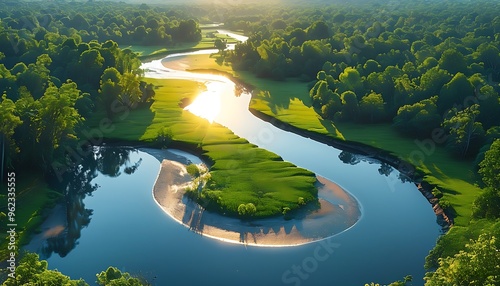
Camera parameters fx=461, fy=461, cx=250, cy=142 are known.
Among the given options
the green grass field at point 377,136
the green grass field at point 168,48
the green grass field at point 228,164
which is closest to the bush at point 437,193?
the green grass field at point 377,136

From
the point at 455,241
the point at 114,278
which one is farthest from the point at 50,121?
the point at 455,241

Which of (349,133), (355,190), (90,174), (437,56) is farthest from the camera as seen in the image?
(437,56)

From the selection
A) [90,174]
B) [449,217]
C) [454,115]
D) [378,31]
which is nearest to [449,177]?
[449,217]

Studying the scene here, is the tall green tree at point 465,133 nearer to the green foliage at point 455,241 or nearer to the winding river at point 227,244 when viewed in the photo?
the winding river at point 227,244

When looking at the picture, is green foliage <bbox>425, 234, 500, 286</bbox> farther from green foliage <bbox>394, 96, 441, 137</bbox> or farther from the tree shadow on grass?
the tree shadow on grass

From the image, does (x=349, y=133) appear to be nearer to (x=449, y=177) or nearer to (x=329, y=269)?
(x=449, y=177)

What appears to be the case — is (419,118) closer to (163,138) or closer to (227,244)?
(163,138)

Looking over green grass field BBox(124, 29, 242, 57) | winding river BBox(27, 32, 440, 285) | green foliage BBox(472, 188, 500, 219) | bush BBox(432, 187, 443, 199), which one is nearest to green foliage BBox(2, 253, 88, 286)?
winding river BBox(27, 32, 440, 285)
